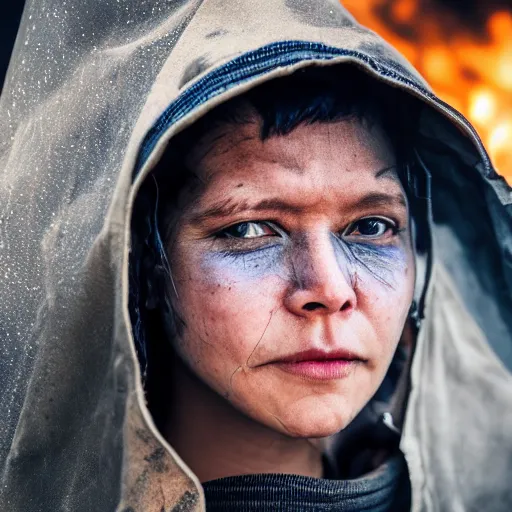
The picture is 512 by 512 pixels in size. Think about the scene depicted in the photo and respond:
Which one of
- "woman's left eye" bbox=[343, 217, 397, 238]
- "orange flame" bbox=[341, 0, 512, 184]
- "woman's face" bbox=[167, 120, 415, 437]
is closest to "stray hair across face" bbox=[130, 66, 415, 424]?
"woman's face" bbox=[167, 120, 415, 437]

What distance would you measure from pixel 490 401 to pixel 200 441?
0.79 metres

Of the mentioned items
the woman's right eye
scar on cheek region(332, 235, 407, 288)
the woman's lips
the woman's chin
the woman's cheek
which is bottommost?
the woman's chin

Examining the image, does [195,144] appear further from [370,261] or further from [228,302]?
[370,261]

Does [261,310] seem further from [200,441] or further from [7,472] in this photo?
[7,472]

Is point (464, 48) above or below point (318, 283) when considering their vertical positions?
above

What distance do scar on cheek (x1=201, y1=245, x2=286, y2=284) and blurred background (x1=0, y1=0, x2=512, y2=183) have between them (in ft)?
5.77

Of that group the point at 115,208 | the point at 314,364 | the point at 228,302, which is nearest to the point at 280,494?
the point at 314,364

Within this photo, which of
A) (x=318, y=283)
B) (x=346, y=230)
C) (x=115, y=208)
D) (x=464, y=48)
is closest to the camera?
(x=115, y=208)

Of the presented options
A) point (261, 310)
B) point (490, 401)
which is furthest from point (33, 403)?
point (490, 401)

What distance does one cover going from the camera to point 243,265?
1445 mm

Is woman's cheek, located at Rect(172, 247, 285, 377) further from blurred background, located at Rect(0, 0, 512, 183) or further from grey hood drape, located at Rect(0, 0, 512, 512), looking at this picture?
blurred background, located at Rect(0, 0, 512, 183)

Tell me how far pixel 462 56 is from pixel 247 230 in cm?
194

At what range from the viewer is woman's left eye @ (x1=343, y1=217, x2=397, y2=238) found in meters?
1.56

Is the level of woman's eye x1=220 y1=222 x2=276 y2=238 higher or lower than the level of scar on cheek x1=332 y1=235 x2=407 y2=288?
higher
